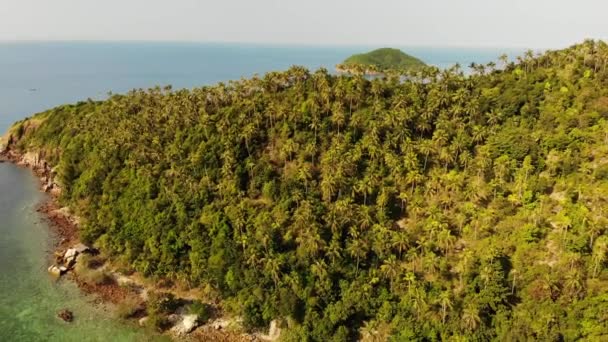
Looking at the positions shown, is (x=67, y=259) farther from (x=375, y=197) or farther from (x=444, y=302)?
(x=444, y=302)

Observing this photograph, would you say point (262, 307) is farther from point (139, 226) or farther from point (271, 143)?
point (271, 143)

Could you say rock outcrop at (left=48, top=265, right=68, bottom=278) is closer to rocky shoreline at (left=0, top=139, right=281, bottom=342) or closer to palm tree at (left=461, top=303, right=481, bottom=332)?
rocky shoreline at (left=0, top=139, right=281, bottom=342)

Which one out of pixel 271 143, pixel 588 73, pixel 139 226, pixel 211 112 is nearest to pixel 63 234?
pixel 139 226

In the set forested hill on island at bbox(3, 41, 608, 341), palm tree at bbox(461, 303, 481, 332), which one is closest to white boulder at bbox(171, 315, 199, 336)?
forested hill on island at bbox(3, 41, 608, 341)

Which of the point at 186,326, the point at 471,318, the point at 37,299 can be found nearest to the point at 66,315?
the point at 37,299

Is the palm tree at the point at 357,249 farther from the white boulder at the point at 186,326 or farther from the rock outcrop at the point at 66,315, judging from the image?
the rock outcrop at the point at 66,315
